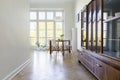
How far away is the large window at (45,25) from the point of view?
12.8m

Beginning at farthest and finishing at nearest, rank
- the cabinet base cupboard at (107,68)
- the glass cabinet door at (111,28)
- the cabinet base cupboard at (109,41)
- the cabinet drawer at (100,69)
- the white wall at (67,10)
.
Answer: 1. the white wall at (67,10)
2. the cabinet drawer at (100,69)
3. the glass cabinet door at (111,28)
4. the cabinet base cupboard at (109,41)
5. the cabinet base cupboard at (107,68)

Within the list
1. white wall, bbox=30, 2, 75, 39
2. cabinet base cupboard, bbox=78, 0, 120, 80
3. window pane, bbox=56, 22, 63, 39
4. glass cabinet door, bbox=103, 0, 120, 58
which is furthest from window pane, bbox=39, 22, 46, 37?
glass cabinet door, bbox=103, 0, 120, 58

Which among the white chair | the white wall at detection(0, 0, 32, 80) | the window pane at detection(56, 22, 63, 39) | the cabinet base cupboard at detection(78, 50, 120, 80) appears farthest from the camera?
the window pane at detection(56, 22, 63, 39)

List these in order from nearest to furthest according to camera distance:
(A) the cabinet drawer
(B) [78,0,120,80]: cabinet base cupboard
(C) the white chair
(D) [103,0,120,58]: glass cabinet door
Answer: (B) [78,0,120,80]: cabinet base cupboard
(D) [103,0,120,58]: glass cabinet door
(A) the cabinet drawer
(C) the white chair

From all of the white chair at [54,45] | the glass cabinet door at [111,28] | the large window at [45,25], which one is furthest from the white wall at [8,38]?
the large window at [45,25]

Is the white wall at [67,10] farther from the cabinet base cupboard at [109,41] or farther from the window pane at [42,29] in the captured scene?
the cabinet base cupboard at [109,41]

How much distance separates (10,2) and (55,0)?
738cm

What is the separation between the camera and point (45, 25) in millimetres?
12891

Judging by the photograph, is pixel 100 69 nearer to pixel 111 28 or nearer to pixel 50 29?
pixel 111 28

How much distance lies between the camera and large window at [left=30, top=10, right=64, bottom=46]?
12.8m

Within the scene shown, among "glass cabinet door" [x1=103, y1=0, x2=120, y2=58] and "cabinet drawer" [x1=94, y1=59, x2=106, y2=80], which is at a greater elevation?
"glass cabinet door" [x1=103, y1=0, x2=120, y2=58]

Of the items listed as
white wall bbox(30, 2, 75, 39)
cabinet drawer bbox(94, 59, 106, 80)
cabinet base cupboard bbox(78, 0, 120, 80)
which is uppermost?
white wall bbox(30, 2, 75, 39)

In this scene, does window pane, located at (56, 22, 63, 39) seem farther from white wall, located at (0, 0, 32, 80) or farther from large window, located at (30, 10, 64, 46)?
white wall, located at (0, 0, 32, 80)

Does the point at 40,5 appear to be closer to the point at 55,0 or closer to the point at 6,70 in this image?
the point at 55,0
